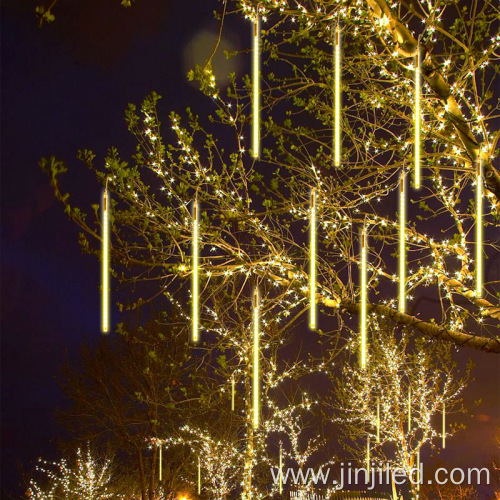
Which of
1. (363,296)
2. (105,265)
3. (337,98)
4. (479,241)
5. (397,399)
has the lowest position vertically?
(397,399)

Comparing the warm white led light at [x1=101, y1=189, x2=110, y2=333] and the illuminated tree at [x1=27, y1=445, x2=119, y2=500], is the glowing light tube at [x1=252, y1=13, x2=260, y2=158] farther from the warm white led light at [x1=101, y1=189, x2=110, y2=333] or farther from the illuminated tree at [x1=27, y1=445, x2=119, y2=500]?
the illuminated tree at [x1=27, y1=445, x2=119, y2=500]

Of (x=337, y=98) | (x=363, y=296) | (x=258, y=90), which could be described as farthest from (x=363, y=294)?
(x=258, y=90)

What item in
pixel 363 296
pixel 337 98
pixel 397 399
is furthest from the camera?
pixel 397 399

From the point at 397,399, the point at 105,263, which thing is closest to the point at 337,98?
the point at 105,263

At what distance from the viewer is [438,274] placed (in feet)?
12.0

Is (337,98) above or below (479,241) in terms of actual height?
above

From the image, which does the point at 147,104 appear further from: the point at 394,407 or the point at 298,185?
the point at 394,407

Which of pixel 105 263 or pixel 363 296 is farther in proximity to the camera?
pixel 363 296

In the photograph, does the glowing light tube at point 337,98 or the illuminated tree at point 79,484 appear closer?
the glowing light tube at point 337,98

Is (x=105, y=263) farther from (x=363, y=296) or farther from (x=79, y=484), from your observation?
(x=79, y=484)

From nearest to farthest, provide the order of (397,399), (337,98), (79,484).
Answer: (337,98)
(397,399)
(79,484)

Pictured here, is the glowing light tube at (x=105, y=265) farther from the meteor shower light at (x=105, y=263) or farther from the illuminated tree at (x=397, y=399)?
the illuminated tree at (x=397, y=399)

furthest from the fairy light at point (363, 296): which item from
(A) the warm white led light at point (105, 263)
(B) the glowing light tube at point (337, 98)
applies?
(A) the warm white led light at point (105, 263)

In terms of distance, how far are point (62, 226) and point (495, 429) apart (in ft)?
25.9
